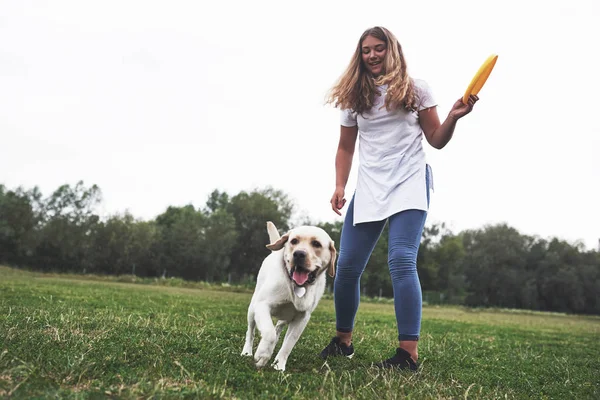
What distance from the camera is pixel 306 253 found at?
3920 mm

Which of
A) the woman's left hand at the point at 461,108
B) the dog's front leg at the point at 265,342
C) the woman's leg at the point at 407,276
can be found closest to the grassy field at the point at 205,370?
the dog's front leg at the point at 265,342

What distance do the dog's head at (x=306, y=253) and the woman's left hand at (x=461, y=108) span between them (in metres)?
1.47

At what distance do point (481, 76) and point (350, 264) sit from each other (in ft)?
6.50

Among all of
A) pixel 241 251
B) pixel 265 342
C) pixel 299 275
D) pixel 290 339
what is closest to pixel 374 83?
pixel 299 275

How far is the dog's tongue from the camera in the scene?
392 centimetres

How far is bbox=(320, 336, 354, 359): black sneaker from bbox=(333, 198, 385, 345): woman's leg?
5cm

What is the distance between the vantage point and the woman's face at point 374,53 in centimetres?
466

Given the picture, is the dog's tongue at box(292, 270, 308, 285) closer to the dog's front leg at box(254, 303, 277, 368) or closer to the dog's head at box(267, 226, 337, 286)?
the dog's head at box(267, 226, 337, 286)

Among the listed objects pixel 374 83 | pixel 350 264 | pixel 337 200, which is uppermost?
pixel 374 83

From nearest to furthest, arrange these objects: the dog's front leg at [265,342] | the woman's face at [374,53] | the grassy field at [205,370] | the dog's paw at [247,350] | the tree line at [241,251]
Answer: the grassy field at [205,370], the dog's front leg at [265,342], the dog's paw at [247,350], the woman's face at [374,53], the tree line at [241,251]

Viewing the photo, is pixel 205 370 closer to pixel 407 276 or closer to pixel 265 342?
pixel 265 342

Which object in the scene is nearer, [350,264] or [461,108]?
[461,108]

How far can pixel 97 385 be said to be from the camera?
2.68 metres

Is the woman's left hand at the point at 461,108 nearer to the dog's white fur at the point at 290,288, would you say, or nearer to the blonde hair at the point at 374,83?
the blonde hair at the point at 374,83
